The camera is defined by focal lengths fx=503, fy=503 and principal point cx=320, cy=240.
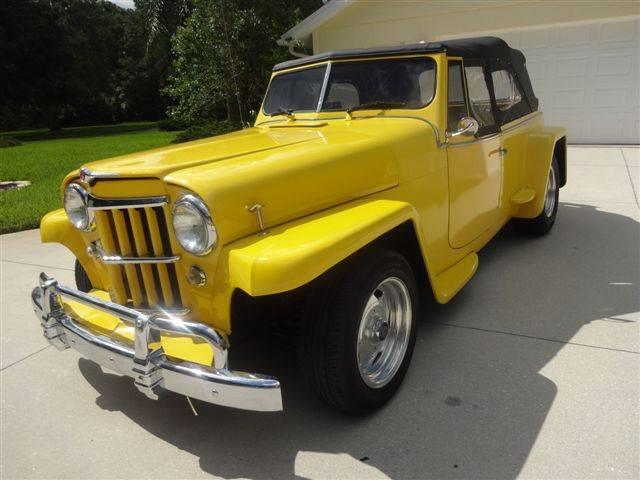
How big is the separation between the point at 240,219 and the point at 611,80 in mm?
9973

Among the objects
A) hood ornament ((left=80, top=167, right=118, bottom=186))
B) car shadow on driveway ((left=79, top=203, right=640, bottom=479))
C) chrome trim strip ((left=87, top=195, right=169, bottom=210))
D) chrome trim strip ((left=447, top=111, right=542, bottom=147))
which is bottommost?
car shadow on driveway ((left=79, top=203, right=640, bottom=479))

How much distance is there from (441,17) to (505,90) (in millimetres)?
7164

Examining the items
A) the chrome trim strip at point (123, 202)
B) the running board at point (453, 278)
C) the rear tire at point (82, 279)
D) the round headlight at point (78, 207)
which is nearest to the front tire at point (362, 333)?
the running board at point (453, 278)

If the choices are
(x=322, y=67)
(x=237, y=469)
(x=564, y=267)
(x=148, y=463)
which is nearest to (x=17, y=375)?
(x=148, y=463)

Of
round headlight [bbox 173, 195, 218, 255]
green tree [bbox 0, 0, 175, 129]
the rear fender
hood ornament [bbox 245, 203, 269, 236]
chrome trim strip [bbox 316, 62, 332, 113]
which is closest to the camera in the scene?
round headlight [bbox 173, 195, 218, 255]

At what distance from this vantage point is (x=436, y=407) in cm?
249

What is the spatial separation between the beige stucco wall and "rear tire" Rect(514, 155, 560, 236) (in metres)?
5.97

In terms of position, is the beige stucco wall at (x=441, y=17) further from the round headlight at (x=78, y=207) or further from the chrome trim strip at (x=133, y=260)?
the chrome trim strip at (x=133, y=260)

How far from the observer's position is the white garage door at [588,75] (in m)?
9.38

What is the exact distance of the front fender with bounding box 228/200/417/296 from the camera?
6.03ft

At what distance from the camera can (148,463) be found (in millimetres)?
2277

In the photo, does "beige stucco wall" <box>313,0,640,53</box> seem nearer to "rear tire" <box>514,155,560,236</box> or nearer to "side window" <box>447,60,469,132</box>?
"rear tire" <box>514,155,560,236</box>

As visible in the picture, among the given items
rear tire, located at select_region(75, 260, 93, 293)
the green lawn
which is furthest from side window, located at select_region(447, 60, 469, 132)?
the green lawn

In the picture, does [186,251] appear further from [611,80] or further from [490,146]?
[611,80]
